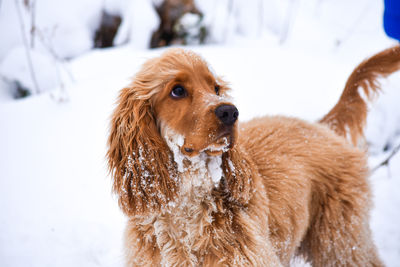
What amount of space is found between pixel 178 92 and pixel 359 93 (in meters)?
1.72

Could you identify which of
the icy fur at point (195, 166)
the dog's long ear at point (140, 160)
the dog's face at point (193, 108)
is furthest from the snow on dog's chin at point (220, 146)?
the dog's long ear at point (140, 160)

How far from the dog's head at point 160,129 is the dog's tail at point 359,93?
4.68 ft

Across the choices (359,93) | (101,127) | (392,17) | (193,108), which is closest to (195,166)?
(193,108)

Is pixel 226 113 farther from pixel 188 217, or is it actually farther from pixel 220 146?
pixel 188 217

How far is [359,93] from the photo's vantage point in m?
2.39

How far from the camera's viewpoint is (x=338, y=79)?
443 centimetres

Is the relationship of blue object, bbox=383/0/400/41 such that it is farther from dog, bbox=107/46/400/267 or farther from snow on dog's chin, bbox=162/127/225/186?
snow on dog's chin, bbox=162/127/225/186

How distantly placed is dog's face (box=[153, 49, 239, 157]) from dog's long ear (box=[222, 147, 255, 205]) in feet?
0.59

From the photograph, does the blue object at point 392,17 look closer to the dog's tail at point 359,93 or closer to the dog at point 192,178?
the dog's tail at point 359,93

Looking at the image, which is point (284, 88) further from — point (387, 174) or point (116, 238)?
point (116, 238)

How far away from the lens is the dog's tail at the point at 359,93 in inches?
89.0

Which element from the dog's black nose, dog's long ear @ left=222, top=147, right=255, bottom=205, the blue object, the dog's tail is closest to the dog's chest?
dog's long ear @ left=222, top=147, right=255, bottom=205

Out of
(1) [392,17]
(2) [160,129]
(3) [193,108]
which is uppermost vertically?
(1) [392,17]

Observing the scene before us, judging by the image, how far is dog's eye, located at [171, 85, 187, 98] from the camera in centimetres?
155
